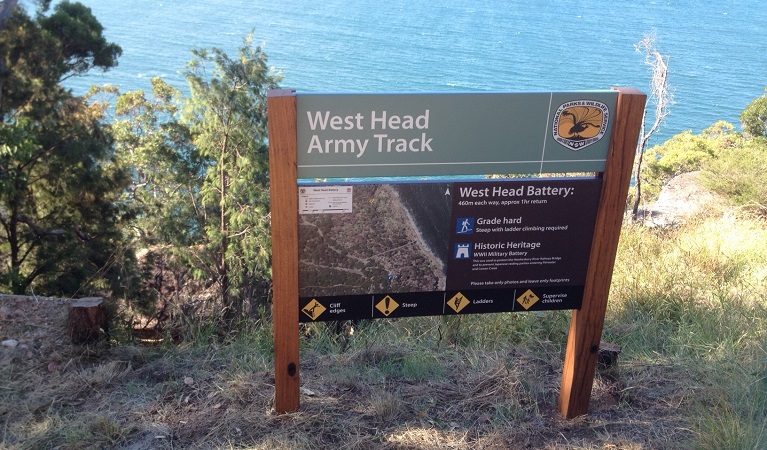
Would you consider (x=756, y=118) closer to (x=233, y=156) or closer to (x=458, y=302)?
(x=233, y=156)

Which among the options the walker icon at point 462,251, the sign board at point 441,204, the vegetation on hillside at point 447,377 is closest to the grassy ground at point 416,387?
the vegetation on hillside at point 447,377

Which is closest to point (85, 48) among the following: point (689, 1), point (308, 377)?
point (308, 377)

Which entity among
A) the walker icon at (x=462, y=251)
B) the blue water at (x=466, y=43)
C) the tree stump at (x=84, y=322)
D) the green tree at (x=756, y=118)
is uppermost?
the blue water at (x=466, y=43)

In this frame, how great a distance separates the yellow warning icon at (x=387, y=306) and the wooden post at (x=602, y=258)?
0.90 meters

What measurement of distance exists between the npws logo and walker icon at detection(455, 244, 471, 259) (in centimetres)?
61

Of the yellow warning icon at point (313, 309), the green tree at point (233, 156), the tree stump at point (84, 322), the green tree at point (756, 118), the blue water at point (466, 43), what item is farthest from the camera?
the blue water at point (466, 43)

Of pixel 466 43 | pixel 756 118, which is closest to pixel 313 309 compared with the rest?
pixel 756 118

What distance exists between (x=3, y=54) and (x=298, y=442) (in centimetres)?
1439

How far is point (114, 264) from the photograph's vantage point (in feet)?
45.8

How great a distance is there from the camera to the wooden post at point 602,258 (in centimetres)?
286

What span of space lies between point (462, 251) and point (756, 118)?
27.3 m

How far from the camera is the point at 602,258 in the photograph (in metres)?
3.06

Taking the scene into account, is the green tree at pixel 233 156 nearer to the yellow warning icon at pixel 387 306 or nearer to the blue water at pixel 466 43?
the yellow warning icon at pixel 387 306

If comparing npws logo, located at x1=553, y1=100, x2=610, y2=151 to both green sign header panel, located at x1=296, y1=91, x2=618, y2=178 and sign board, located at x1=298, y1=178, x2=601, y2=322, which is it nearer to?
green sign header panel, located at x1=296, y1=91, x2=618, y2=178
